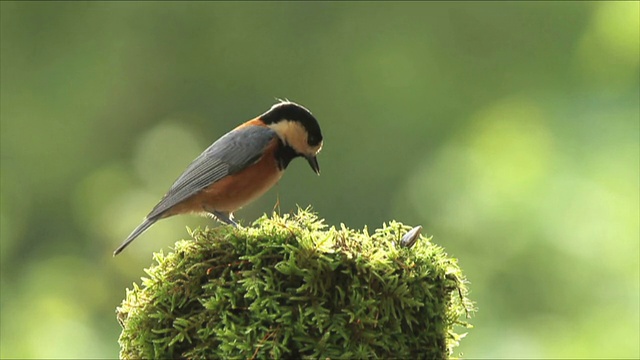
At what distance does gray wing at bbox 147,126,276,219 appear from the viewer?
138 inches

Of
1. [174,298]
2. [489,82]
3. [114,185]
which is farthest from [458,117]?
[174,298]

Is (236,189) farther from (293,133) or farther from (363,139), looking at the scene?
(363,139)

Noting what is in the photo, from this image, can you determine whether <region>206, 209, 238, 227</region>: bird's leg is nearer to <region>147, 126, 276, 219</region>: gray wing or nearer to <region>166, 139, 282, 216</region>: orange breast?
<region>166, 139, 282, 216</region>: orange breast

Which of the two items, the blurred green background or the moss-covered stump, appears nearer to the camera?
the moss-covered stump

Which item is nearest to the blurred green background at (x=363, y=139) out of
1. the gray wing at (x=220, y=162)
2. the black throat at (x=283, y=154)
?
the black throat at (x=283, y=154)

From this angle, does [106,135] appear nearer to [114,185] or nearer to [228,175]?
[114,185]

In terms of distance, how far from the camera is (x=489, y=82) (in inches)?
426

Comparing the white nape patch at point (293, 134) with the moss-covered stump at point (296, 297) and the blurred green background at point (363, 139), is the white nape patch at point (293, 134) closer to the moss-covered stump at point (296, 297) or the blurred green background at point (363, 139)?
the moss-covered stump at point (296, 297)

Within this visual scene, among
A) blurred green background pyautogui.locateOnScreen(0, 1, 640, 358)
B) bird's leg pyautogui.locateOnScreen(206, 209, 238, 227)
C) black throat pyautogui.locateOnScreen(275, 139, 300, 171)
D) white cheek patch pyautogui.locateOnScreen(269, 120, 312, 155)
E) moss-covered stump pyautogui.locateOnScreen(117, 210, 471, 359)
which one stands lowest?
moss-covered stump pyautogui.locateOnScreen(117, 210, 471, 359)

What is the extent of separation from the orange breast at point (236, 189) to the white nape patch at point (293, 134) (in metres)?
0.05

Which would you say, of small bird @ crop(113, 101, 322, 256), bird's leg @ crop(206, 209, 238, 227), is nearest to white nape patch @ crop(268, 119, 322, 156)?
small bird @ crop(113, 101, 322, 256)

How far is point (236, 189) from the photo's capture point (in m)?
3.50

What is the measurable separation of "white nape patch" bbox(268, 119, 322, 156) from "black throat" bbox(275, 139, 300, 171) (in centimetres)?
→ 2

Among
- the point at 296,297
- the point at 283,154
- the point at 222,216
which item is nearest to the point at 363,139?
the point at 283,154
